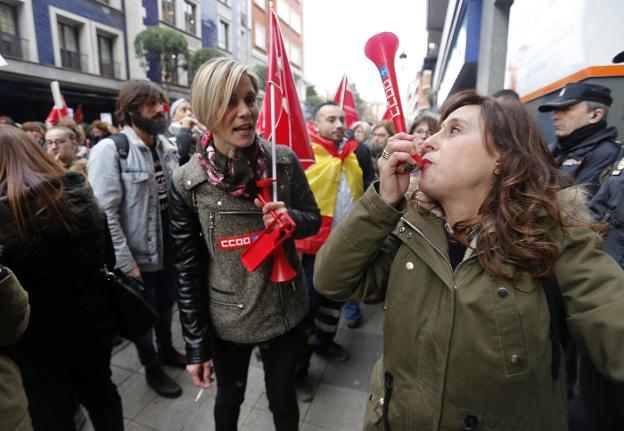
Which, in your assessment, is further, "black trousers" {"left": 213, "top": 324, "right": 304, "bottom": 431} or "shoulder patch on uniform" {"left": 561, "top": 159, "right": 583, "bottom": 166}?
"shoulder patch on uniform" {"left": 561, "top": 159, "right": 583, "bottom": 166}

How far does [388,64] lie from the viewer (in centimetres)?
140

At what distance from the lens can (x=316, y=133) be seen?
3.43m

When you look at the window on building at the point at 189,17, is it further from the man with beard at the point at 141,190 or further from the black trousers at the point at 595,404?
the black trousers at the point at 595,404

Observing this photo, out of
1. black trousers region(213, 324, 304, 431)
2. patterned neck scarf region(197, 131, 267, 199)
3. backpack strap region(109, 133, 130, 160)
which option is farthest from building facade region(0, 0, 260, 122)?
black trousers region(213, 324, 304, 431)

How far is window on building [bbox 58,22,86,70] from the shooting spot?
14.9 m

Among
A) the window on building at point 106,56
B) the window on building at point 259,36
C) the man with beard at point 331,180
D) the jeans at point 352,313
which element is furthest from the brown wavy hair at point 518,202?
the window on building at point 259,36

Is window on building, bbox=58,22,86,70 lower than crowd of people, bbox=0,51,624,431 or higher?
higher

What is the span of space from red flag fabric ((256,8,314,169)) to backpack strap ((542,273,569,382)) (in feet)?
4.49

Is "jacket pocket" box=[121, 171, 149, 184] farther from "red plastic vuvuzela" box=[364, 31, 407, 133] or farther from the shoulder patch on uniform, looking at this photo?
the shoulder patch on uniform

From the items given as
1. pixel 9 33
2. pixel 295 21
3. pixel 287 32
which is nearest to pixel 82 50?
pixel 9 33

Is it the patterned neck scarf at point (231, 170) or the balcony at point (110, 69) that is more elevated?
the balcony at point (110, 69)

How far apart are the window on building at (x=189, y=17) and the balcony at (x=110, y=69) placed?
230 inches

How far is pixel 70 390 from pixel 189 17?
24.2 m

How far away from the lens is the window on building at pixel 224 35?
24953mm
